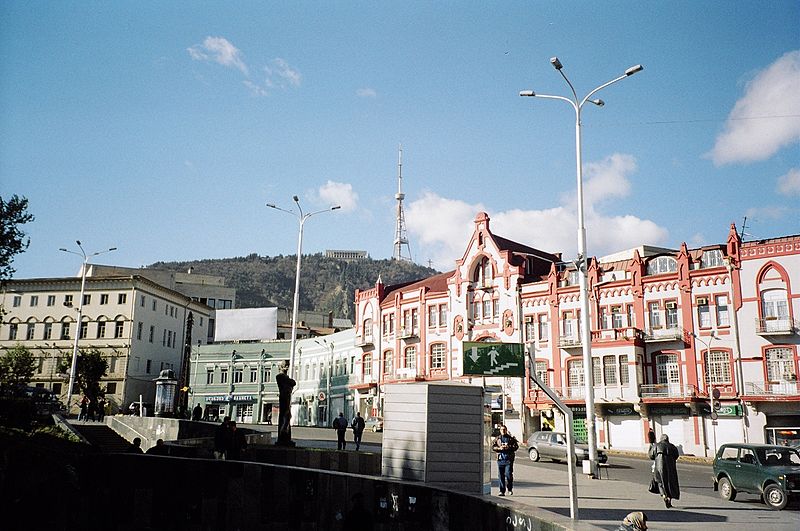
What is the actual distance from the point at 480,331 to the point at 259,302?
486ft

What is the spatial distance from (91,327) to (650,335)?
55.6 metres

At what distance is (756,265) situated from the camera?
45.8 meters

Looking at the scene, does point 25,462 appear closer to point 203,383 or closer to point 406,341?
point 406,341

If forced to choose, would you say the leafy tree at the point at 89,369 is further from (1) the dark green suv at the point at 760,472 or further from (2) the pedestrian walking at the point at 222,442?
(1) the dark green suv at the point at 760,472

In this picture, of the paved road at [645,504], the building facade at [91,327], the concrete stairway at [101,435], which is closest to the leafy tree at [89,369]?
the building facade at [91,327]

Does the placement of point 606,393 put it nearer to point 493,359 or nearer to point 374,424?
point 374,424

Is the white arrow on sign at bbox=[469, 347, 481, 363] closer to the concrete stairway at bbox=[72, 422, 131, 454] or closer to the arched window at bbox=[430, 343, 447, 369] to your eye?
the concrete stairway at bbox=[72, 422, 131, 454]

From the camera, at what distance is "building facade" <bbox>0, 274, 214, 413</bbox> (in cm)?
7238

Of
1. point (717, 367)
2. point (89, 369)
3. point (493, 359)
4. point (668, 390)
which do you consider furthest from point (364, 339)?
point (493, 359)

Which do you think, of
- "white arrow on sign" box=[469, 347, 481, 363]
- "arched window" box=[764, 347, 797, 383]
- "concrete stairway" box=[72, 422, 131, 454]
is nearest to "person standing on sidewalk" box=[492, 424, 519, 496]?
"white arrow on sign" box=[469, 347, 481, 363]

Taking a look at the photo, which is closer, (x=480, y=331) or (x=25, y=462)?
(x=25, y=462)

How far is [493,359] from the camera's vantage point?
48.0 feet

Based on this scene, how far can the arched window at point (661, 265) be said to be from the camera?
49938 mm

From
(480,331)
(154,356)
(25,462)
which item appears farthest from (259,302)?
(25,462)
